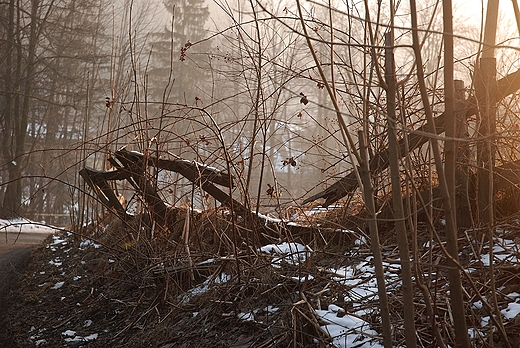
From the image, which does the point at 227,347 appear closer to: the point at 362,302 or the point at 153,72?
the point at 362,302

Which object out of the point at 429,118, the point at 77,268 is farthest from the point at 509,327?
the point at 77,268

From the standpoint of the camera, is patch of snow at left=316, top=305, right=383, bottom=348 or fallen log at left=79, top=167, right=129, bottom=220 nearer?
patch of snow at left=316, top=305, right=383, bottom=348

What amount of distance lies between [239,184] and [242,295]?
2.93ft

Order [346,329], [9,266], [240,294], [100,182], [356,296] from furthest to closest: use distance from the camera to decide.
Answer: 1. [9,266]
2. [100,182]
3. [240,294]
4. [356,296]
5. [346,329]

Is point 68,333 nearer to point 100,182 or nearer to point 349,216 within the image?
point 100,182

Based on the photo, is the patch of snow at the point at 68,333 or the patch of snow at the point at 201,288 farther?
the patch of snow at the point at 68,333

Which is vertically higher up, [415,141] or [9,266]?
[415,141]

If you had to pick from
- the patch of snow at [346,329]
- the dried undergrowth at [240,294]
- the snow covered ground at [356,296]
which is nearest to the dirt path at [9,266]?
the dried undergrowth at [240,294]

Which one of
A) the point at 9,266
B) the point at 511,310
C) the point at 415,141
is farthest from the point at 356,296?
the point at 9,266

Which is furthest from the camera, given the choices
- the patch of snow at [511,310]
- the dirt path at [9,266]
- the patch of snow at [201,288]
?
the dirt path at [9,266]

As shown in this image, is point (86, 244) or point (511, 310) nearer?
point (511, 310)

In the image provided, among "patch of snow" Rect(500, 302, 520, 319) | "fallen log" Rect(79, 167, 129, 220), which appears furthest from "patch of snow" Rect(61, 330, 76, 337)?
"patch of snow" Rect(500, 302, 520, 319)

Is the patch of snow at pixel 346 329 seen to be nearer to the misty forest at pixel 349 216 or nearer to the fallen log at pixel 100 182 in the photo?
the misty forest at pixel 349 216

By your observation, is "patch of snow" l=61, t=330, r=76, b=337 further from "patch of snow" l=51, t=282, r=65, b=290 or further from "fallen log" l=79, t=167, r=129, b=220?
"fallen log" l=79, t=167, r=129, b=220
